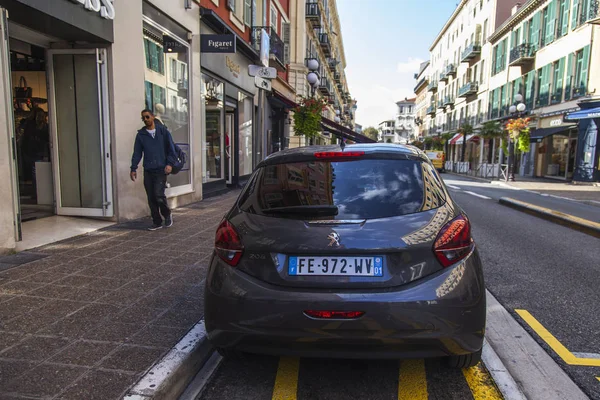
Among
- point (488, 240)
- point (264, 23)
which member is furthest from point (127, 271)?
point (264, 23)

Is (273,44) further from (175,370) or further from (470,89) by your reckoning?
(470,89)

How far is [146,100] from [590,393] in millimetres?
8301

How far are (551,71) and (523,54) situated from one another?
4.80 m

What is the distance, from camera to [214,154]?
13352mm

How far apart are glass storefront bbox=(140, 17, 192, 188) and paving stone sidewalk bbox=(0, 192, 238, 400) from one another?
391 cm

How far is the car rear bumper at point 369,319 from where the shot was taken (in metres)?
2.35

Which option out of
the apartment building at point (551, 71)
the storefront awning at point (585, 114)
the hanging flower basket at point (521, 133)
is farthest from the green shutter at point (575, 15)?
the hanging flower basket at point (521, 133)

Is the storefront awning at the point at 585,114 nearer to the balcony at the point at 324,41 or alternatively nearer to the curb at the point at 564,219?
the curb at the point at 564,219

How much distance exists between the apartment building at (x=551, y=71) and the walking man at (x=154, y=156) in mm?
22325

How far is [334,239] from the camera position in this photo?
2473 mm

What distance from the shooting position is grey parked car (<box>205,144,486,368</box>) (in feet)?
7.76

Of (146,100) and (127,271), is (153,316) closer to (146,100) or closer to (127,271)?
(127,271)

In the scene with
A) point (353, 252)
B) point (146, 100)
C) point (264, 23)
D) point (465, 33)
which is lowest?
point (353, 252)

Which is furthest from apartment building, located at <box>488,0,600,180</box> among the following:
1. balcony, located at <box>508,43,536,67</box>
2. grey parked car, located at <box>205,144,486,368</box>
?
grey parked car, located at <box>205,144,486,368</box>
